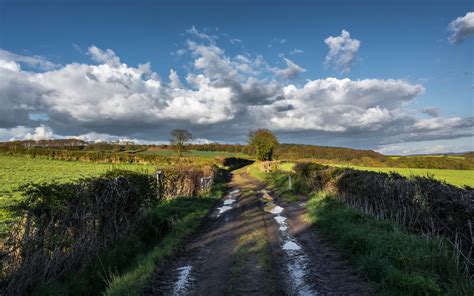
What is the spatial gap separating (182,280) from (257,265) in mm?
1837

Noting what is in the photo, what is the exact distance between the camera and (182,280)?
6688mm

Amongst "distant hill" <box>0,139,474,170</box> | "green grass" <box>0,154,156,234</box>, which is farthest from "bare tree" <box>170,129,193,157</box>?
"green grass" <box>0,154,156,234</box>

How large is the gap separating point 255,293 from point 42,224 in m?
4.66

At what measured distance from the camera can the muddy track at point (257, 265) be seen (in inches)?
236

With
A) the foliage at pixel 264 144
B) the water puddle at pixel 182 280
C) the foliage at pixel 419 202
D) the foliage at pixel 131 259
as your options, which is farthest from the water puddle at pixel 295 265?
the foliage at pixel 264 144

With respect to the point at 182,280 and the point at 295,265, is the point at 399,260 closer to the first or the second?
the point at 295,265

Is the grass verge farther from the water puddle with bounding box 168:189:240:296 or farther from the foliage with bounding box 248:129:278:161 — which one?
the foliage with bounding box 248:129:278:161

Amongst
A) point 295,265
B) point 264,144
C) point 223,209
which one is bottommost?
point 223,209

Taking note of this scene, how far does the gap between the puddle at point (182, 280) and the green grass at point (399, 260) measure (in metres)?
3.94

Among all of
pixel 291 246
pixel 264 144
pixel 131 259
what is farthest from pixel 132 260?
pixel 264 144

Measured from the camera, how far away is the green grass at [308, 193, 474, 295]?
5.23 meters

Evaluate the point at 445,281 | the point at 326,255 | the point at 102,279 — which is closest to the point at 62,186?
the point at 102,279

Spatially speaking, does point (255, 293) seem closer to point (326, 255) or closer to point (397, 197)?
point (326, 255)

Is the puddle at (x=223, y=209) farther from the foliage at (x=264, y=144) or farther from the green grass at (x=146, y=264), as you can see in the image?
the foliage at (x=264, y=144)
